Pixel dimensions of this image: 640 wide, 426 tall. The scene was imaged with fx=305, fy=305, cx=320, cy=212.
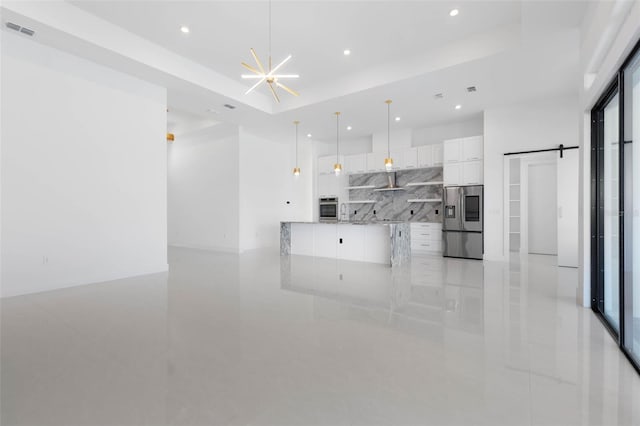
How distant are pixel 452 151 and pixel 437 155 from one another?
0.45 meters

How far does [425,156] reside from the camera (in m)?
7.55

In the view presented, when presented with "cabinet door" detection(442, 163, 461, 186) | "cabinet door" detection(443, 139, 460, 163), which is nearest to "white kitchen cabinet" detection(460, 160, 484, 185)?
"cabinet door" detection(442, 163, 461, 186)

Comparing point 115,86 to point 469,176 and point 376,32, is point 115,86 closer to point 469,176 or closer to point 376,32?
A: point 376,32

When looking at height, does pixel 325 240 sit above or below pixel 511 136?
below

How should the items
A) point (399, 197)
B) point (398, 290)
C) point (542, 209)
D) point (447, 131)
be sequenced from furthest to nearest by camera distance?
point (399, 197) → point (447, 131) → point (542, 209) → point (398, 290)

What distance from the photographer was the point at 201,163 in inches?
350

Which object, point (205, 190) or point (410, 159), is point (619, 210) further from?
point (205, 190)

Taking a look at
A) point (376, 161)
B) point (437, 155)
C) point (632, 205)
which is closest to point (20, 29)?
point (632, 205)

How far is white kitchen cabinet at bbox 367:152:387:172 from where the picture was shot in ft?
27.0

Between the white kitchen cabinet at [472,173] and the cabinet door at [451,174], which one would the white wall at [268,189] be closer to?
the cabinet door at [451,174]

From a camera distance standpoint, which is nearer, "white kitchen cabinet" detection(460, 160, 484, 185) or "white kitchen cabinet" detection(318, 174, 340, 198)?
"white kitchen cabinet" detection(460, 160, 484, 185)

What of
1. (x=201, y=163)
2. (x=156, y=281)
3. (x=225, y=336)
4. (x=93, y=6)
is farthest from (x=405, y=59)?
(x=201, y=163)

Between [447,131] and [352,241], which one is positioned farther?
[447,131]

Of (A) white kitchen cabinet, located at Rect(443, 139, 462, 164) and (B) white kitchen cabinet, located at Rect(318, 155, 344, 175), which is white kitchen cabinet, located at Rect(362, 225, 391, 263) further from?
(B) white kitchen cabinet, located at Rect(318, 155, 344, 175)
